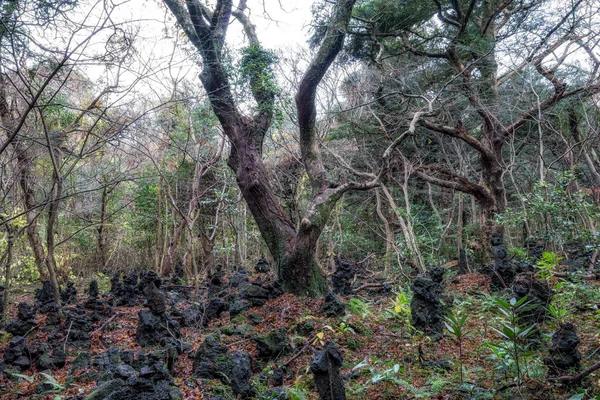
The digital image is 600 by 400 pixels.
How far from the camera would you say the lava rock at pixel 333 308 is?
507cm

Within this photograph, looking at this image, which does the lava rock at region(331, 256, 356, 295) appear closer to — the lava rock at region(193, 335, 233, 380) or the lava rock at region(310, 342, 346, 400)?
the lava rock at region(193, 335, 233, 380)

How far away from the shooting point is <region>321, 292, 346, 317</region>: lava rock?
16.6 feet

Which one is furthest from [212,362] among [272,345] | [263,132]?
[263,132]

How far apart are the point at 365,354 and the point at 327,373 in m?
1.41

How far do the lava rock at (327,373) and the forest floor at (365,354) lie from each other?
0.65 ft

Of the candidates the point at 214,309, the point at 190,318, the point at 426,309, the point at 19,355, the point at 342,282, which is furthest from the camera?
the point at 342,282

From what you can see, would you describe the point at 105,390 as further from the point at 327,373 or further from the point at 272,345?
the point at 272,345

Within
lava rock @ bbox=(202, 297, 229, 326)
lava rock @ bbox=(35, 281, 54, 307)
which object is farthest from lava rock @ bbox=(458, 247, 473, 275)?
lava rock @ bbox=(35, 281, 54, 307)

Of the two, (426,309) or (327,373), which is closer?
(327,373)

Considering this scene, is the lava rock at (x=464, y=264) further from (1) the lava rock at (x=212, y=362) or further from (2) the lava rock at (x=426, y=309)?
(1) the lava rock at (x=212, y=362)

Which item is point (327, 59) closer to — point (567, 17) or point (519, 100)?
point (567, 17)

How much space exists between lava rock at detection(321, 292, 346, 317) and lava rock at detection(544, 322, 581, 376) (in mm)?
2580

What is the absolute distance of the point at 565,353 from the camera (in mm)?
2854

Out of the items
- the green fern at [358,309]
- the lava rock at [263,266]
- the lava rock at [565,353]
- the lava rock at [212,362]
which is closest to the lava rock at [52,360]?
the lava rock at [212,362]
